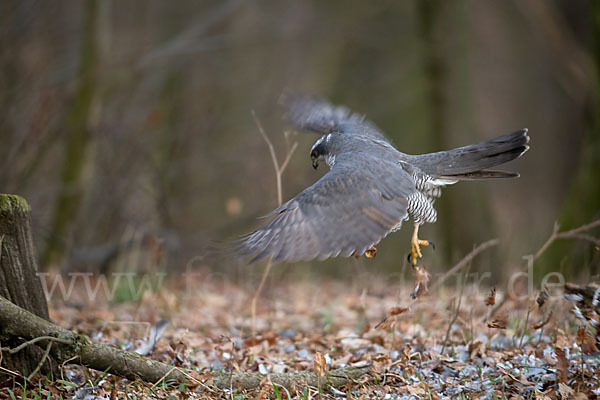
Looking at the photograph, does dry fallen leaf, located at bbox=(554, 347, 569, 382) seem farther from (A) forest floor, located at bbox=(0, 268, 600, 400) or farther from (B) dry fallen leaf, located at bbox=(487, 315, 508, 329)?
(B) dry fallen leaf, located at bbox=(487, 315, 508, 329)

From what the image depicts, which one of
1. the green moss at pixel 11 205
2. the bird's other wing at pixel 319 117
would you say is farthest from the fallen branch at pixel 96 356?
the bird's other wing at pixel 319 117

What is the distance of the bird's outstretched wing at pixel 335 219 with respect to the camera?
3.55 m

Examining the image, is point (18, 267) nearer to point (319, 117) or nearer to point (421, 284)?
point (421, 284)

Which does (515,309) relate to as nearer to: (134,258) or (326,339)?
(326,339)

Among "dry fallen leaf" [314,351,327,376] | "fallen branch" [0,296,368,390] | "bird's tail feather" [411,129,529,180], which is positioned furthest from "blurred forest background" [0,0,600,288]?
"dry fallen leaf" [314,351,327,376]

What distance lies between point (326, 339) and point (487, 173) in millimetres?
1808

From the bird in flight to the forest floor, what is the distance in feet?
1.92

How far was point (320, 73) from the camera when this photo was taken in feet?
42.9

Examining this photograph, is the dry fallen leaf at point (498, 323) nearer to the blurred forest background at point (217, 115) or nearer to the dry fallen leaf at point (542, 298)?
the dry fallen leaf at point (542, 298)

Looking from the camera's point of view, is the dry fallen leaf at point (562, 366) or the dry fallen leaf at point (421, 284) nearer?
the dry fallen leaf at point (562, 366)

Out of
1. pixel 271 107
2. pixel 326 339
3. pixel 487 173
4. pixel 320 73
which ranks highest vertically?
pixel 320 73

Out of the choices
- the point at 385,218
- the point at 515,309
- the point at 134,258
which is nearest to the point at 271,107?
the point at 134,258

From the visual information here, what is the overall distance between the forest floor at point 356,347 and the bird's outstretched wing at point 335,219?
0.56m

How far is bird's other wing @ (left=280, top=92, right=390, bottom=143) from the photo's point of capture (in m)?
5.55
